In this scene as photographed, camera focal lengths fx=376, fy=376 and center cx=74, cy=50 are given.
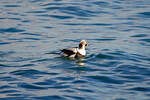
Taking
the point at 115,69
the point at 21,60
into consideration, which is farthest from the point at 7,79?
the point at 115,69

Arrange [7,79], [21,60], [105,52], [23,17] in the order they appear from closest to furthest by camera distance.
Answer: [7,79]
[21,60]
[105,52]
[23,17]

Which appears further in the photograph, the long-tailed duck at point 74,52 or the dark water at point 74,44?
the long-tailed duck at point 74,52

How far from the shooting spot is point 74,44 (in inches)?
622

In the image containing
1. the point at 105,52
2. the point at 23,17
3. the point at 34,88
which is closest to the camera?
the point at 34,88

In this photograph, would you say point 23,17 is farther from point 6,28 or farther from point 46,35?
point 46,35

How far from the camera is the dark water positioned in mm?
10414

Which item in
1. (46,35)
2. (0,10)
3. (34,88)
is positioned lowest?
(34,88)

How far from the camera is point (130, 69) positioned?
1250 cm

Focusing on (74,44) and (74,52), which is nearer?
(74,52)

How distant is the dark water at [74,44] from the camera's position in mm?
10414

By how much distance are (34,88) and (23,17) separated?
10871 mm

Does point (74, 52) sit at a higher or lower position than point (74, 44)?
lower

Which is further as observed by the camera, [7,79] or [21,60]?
[21,60]

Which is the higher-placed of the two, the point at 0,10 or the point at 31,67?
the point at 0,10
